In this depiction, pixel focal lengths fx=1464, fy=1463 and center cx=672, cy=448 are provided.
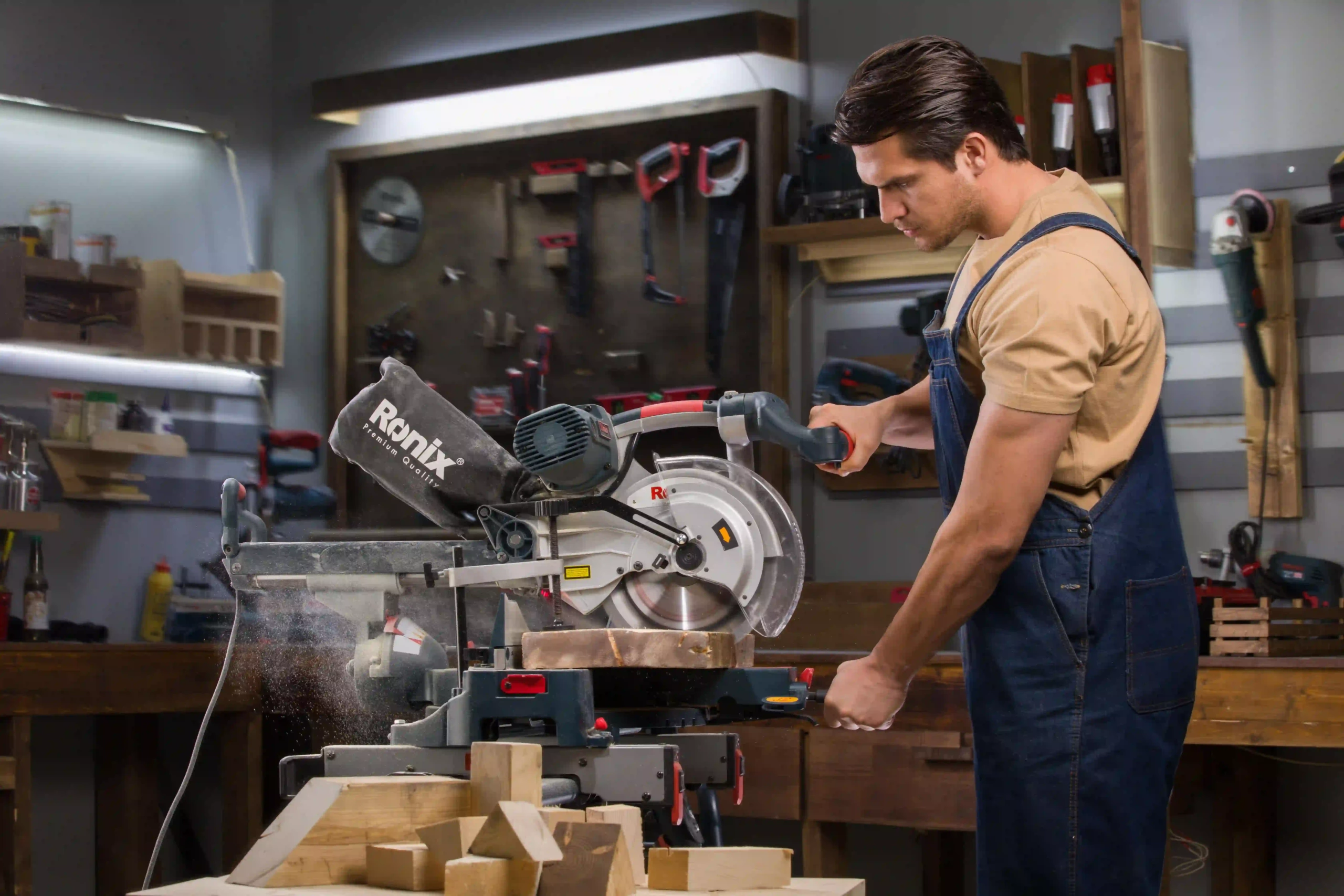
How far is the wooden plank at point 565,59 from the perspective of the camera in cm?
432

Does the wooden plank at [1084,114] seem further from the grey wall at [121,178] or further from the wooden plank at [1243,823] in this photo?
the grey wall at [121,178]

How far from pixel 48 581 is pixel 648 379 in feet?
6.17

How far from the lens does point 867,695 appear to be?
1.62 meters

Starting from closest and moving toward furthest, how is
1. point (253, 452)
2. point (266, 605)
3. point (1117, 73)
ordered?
point (266, 605) < point (1117, 73) < point (253, 452)

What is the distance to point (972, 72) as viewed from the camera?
1.66m

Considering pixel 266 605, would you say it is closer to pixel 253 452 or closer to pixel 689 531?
pixel 689 531

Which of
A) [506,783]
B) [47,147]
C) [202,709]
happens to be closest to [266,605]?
[506,783]

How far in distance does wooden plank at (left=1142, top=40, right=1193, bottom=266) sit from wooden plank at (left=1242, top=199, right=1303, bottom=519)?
200mm

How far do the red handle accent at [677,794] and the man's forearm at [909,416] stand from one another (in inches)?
20.9

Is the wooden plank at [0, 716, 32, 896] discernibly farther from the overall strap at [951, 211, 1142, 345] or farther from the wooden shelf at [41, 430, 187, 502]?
the overall strap at [951, 211, 1142, 345]

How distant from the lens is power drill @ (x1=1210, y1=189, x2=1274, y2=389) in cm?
365

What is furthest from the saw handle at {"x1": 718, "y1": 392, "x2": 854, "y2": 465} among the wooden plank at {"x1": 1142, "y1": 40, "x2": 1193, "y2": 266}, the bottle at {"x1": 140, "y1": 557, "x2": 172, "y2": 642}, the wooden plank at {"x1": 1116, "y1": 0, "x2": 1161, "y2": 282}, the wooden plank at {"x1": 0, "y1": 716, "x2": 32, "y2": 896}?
the bottle at {"x1": 140, "y1": 557, "x2": 172, "y2": 642}

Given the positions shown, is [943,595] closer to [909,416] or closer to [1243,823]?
[909,416]

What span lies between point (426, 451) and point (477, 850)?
1.00 meters
